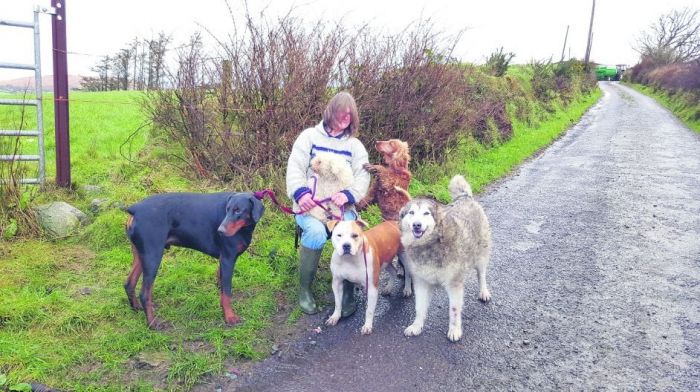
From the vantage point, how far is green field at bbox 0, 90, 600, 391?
3203mm

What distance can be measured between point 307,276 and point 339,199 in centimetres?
76

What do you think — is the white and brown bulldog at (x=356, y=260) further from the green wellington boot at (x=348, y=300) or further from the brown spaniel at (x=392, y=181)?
the brown spaniel at (x=392, y=181)

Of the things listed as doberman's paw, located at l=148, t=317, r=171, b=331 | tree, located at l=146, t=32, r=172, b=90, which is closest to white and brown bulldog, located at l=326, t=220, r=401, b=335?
doberman's paw, located at l=148, t=317, r=171, b=331

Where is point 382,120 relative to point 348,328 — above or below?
above

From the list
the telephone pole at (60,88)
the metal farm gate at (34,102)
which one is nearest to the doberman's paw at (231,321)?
the metal farm gate at (34,102)

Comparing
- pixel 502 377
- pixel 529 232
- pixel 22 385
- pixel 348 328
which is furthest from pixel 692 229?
pixel 22 385

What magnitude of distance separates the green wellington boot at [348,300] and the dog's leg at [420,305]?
538mm

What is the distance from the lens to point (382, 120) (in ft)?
26.5

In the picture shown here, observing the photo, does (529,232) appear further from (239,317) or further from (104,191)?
(104,191)

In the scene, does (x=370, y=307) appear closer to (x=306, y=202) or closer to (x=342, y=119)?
(x=306, y=202)

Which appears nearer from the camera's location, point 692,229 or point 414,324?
point 414,324

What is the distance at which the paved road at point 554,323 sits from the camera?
10.8ft

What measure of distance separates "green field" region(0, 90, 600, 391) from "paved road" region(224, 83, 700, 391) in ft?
1.62

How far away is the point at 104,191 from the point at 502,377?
559cm
